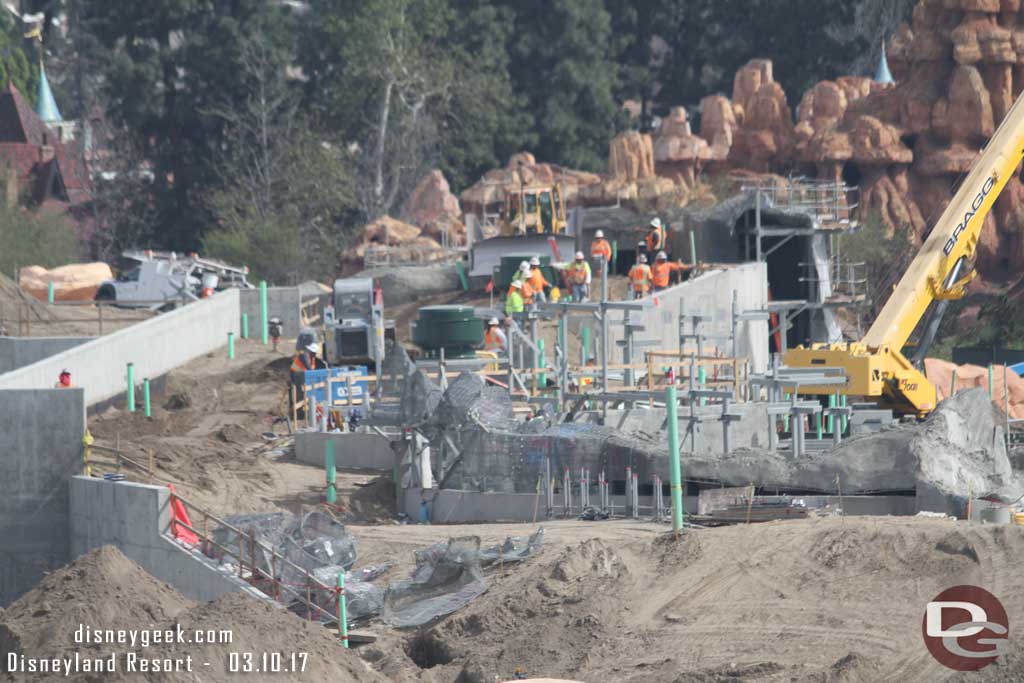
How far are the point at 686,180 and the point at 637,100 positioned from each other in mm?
24991

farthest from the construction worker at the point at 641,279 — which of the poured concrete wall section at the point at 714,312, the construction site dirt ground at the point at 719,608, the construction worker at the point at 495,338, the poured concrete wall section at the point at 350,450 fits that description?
the construction site dirt ground at the point at 719,608

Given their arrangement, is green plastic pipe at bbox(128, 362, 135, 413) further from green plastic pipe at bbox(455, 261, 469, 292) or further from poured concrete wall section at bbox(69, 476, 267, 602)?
green plastic pipe at bbox(455, 261, 469, 292)

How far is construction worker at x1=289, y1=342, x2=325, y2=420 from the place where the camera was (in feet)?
116

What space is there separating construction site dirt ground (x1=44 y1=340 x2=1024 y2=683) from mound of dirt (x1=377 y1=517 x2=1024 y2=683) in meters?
0.02

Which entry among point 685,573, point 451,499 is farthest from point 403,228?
point 685,573

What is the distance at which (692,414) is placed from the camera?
1056 inches

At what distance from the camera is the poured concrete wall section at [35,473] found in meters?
27.2

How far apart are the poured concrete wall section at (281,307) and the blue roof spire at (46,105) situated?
47798mm

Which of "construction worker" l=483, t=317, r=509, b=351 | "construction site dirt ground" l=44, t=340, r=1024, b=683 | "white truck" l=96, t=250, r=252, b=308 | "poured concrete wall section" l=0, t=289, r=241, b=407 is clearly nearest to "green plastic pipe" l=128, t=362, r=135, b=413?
"poured concrete wall section" l=0, t=289, r=241, b=407

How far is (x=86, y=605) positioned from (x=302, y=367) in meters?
14.6

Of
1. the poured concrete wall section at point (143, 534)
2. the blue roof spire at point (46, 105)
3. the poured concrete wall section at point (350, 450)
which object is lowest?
the poured concrete wall section at point (143, 534)

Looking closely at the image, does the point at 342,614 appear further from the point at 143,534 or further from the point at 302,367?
the point at 302,367

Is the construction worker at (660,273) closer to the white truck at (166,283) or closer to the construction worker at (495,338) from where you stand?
the construction worker at (495,338)

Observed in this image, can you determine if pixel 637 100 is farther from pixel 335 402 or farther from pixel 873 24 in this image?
pixel 335 402
